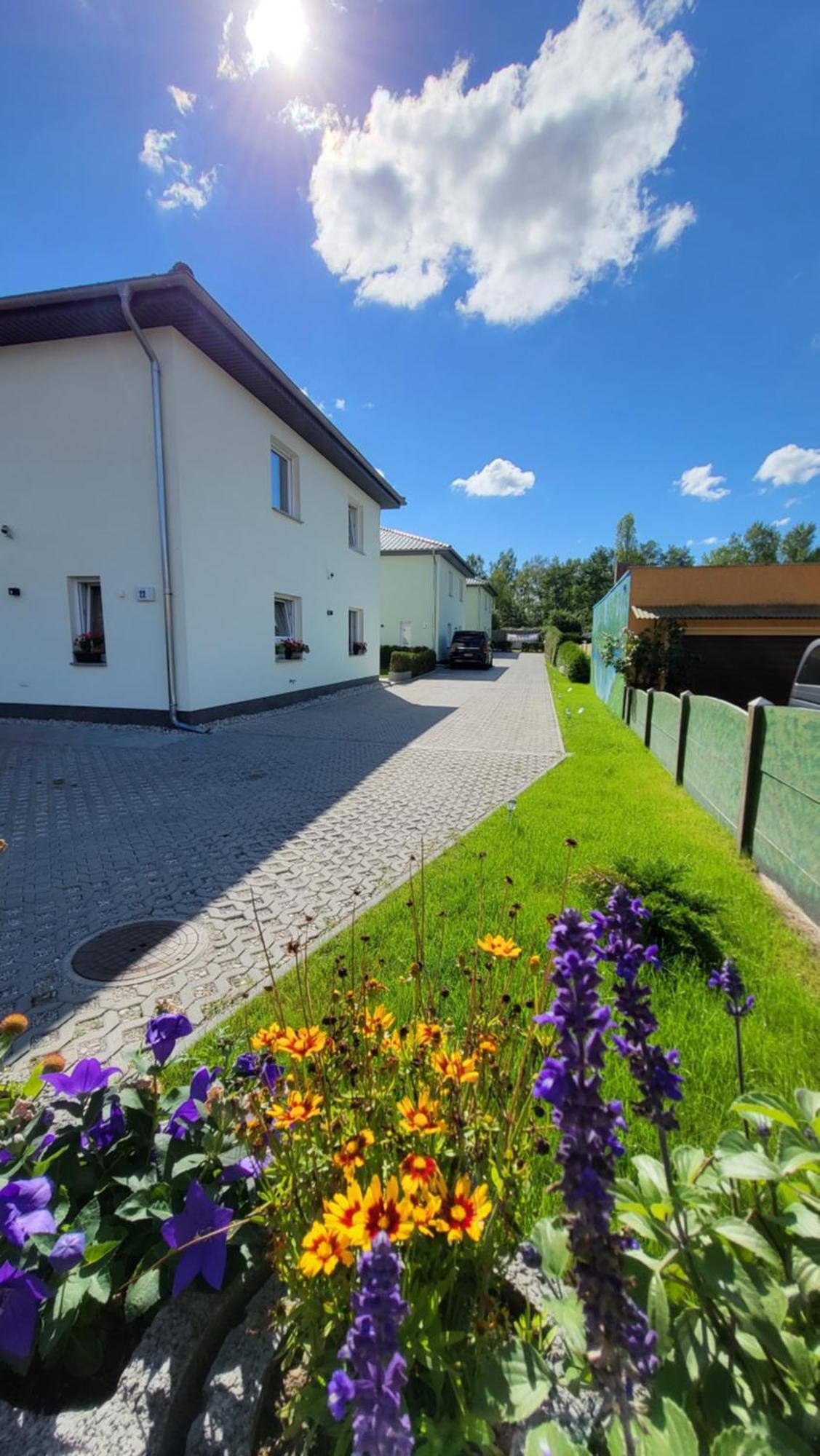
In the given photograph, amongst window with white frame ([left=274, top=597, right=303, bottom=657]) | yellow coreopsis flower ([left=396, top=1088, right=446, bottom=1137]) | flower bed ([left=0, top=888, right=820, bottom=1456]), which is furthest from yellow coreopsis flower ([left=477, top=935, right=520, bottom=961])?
window with white frame ([left=274, top=597, right=303, bottom=657])

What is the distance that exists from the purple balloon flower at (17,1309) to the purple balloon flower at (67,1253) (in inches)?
1.6

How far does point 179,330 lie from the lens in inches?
356

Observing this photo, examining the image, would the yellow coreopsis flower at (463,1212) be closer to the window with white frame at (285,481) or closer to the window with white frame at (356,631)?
the window with white frame at (285,481)

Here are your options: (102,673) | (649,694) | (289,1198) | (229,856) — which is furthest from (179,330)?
(289,1198)

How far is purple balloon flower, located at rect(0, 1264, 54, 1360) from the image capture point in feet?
3.32

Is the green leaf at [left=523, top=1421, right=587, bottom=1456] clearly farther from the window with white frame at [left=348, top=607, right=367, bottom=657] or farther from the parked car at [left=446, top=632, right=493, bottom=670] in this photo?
the parked car at [left=446, top=632, right=493, bottom=670]

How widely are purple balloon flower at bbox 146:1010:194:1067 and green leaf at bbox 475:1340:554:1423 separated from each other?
91 cm

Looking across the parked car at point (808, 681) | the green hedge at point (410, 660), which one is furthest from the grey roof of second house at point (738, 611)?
the green hedge at point (410, 660)

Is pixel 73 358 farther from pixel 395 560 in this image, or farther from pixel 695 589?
pixel 395 560

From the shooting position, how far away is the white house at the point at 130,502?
9.09 meters

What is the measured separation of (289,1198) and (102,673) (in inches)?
413

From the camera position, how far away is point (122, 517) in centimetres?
968

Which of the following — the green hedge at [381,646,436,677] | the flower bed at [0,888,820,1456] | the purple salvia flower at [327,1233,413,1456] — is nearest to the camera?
the purple salvia flower at [327,1233,413,1456]

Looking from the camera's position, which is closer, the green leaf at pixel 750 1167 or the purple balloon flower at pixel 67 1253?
the green leaf at pixel 750 1167
